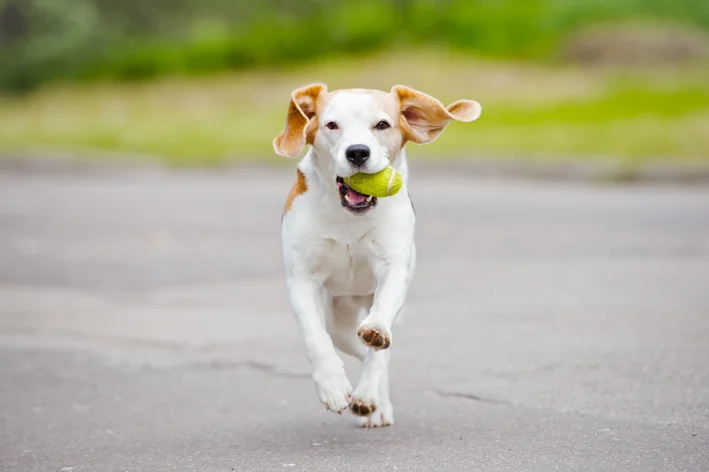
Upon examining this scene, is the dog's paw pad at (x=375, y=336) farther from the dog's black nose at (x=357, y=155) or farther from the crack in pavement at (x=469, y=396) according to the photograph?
the crack in pavement at (x=469, y=396)

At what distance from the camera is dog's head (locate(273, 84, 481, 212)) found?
17.4 ft

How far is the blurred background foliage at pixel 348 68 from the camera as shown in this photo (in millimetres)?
23188

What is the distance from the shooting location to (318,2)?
140 ft

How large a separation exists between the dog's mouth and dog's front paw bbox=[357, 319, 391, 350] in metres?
0.59

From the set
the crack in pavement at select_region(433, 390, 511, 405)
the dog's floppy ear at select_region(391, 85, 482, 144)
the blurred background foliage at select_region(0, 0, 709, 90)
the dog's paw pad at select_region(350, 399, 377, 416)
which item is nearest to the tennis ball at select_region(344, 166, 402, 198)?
the dog's floppy ear at select_region(391, 85, 482, 144)

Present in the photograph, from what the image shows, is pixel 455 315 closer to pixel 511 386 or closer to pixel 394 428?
pixel 511 386

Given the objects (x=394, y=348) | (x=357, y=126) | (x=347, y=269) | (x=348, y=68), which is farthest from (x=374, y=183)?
(x=348, y=68)

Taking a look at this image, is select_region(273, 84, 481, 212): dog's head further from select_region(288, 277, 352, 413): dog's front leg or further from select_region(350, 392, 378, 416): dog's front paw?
select_region(350, 392, 378, 416): dog's front paw

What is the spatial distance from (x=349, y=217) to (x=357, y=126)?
0.41 meters

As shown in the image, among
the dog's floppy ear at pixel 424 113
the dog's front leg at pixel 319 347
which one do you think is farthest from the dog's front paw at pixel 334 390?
the dog's floppy ear at pixel 424 113

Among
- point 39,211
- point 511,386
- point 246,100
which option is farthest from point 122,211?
point 246,100

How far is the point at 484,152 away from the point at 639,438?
51.2 feet

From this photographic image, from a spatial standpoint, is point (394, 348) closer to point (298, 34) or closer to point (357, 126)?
point (357, 126)

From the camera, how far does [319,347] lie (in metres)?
5.23
